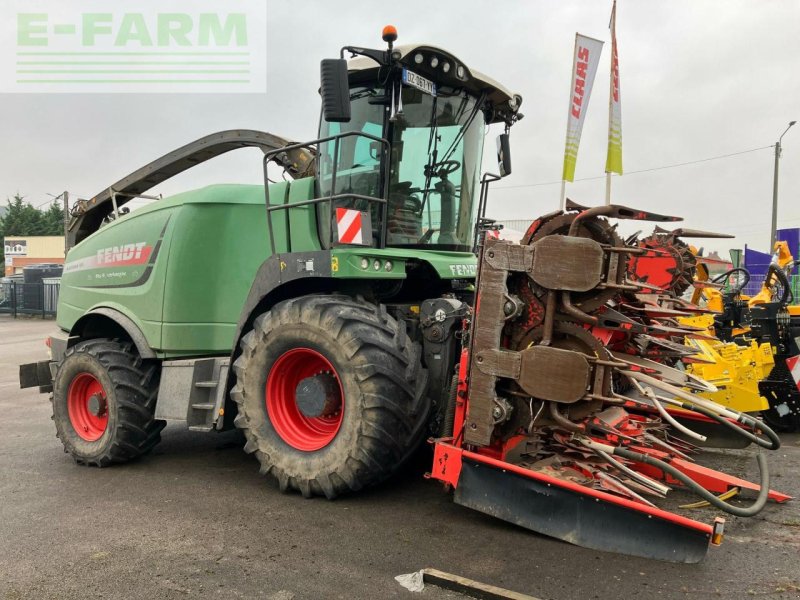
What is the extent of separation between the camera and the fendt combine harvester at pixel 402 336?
3.20 metres

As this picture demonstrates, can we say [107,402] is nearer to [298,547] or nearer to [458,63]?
[298,547]

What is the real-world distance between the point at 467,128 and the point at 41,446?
16.1 feet

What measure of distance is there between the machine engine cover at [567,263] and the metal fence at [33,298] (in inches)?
976

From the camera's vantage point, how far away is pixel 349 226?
4.04 metres

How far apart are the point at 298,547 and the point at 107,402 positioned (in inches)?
99.5

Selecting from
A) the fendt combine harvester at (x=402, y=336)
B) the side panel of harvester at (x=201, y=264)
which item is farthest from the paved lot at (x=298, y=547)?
the side panel of harvester at (x=201, y=264)

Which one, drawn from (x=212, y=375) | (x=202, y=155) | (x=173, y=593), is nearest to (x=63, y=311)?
(x=202, y=155)

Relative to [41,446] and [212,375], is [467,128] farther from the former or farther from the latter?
[41,446]

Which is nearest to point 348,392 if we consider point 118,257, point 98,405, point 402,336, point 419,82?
point 402,336

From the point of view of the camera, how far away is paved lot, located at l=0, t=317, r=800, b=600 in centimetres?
281

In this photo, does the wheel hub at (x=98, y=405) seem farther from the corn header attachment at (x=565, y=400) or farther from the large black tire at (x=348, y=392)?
the corn header attachment at (x=565, y=400)

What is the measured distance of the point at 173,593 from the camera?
9.27ft

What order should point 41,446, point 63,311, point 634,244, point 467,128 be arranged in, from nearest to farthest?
point 634,244, point 467,128, point 41,446, point 63,311

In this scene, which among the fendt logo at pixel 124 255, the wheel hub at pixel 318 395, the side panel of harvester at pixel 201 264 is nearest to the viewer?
the wheel hub at pixel 318 395
